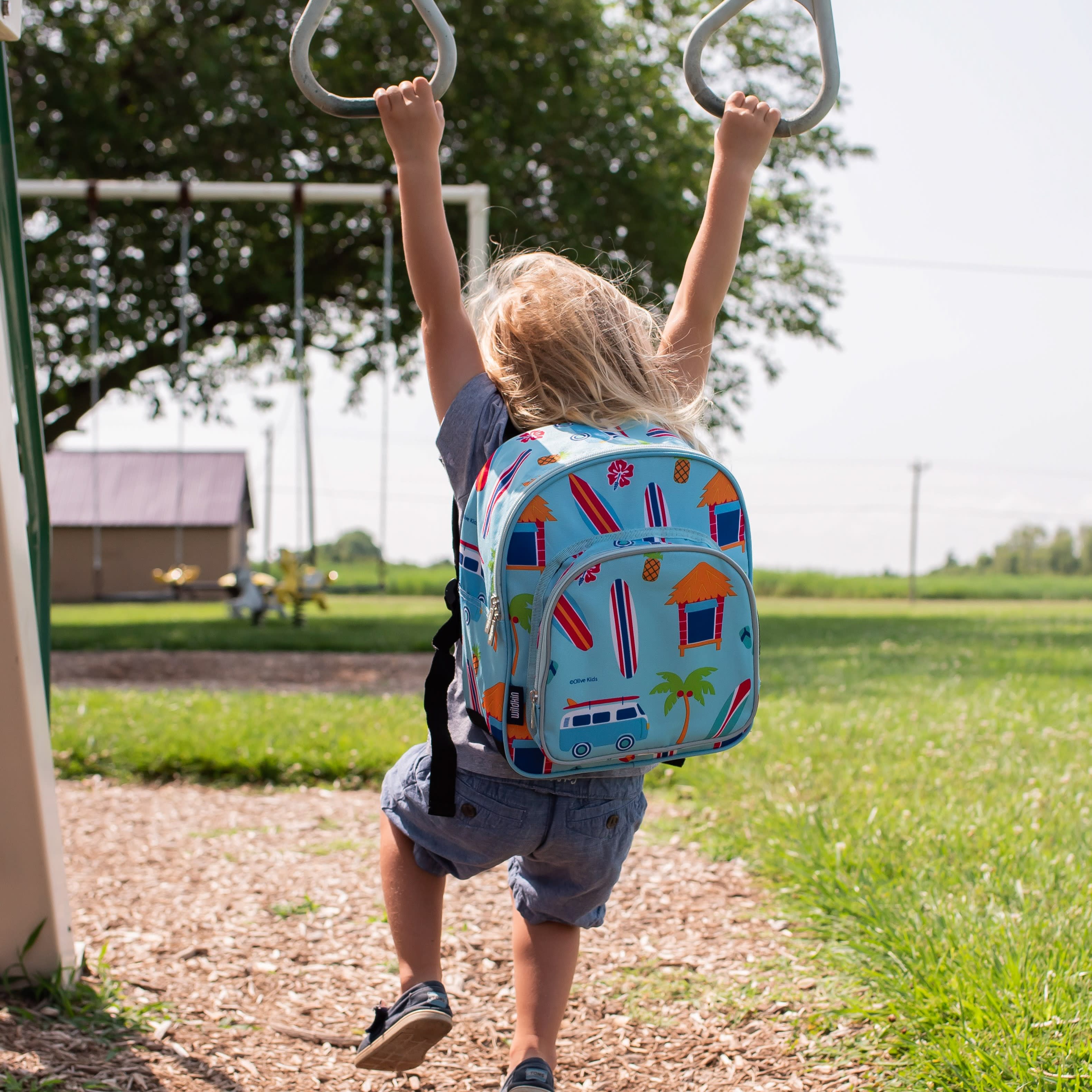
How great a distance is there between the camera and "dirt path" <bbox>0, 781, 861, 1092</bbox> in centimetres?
228

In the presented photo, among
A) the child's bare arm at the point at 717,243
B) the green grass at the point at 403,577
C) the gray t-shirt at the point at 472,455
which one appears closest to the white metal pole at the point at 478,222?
the child's bare arm at the point at 717,243

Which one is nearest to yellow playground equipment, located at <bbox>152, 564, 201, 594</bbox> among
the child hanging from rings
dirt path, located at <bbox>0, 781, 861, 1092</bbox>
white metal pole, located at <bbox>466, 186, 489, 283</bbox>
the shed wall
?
white metal pole, located at <bbox>466, 186, 489, 283</bbox>

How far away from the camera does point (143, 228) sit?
40.0ft

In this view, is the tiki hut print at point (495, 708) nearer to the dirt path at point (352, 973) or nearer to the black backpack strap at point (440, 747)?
the black backpack strap at point (440, 747)

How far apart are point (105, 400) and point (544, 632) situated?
13293 mm

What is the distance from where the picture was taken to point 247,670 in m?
9.12

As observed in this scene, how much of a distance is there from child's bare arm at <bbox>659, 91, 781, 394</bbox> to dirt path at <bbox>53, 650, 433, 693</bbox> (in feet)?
19.3

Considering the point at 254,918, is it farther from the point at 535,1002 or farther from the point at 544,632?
the point at 544,632

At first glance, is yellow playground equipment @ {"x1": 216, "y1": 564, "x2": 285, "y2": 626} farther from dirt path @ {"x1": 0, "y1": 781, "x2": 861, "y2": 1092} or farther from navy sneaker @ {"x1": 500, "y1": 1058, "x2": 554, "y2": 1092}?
navy sneaker @ {"x1": 500, "y1": 1058, "x2": 554, "y2": 1092}

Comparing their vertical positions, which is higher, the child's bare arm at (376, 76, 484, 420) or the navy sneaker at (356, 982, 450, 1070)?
the child's bare arm at (376, 76, 484, 420)

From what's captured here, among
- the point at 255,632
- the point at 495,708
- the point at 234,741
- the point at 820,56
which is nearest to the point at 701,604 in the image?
the point at 495,708

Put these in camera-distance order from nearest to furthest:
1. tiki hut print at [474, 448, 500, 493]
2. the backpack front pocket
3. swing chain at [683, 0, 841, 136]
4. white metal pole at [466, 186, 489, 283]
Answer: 1. the backpack front pocket
2. tiki hut print at [474, 448, 500, 493]
3. swing chain at [683, 0, 841, 136]
4. white metal pole at [466, 186, 489, 283]

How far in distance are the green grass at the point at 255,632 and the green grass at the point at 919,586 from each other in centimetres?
1120

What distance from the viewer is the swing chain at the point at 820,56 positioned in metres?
1.90
